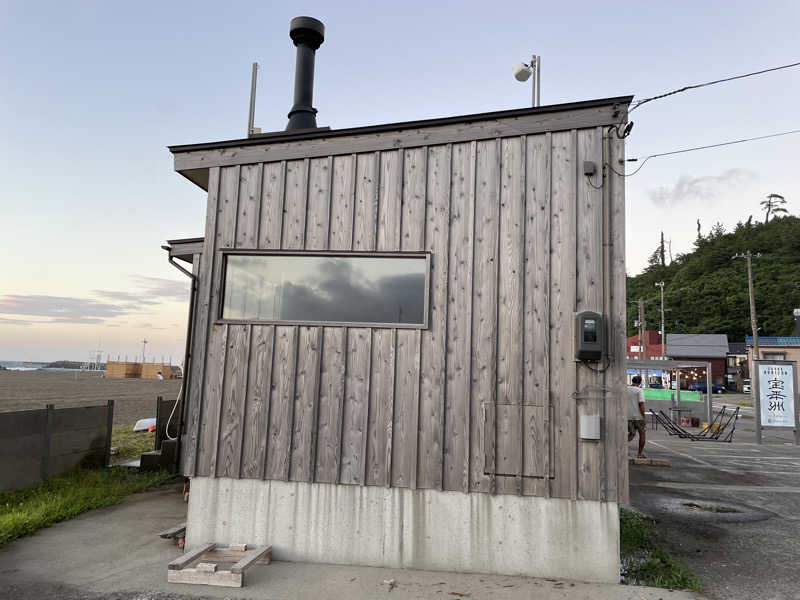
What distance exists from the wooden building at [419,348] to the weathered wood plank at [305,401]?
2 cm

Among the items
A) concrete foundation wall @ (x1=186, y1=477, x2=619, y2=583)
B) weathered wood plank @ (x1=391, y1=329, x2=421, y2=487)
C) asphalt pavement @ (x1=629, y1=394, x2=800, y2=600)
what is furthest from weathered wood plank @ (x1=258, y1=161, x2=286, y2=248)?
asphalt pavement @ (x1=629, y1=394, x2=800, y2=600)

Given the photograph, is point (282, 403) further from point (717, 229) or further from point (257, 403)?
point (717, 229)

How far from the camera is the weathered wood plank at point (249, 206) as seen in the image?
5129 millimetres

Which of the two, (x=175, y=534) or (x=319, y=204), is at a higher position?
(x=319, y=204)

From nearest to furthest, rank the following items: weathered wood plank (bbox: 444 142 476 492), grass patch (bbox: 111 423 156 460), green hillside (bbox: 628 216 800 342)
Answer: weathered wood plank (bbox: 444 142 476 492)
grass patch (bbox: 111 423 156 460)
green hillside (bbox: 628 216 800 342)

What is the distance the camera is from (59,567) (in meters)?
4.33

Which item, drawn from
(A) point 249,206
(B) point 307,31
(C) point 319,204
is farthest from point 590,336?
(B) point 307,31

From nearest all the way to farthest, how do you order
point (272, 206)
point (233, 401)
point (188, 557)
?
point (188, 557) → point (233, 401) → point (272, 206)

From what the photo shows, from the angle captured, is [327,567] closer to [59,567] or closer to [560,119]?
[59,567]

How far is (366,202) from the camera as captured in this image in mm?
4984

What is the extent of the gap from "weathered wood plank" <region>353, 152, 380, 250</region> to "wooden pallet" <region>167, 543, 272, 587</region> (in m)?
3.06

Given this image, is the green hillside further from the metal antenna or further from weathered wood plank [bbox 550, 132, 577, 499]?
the metal antenna

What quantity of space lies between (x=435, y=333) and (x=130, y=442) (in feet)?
32.9

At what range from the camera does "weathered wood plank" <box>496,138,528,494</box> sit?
445 cm
